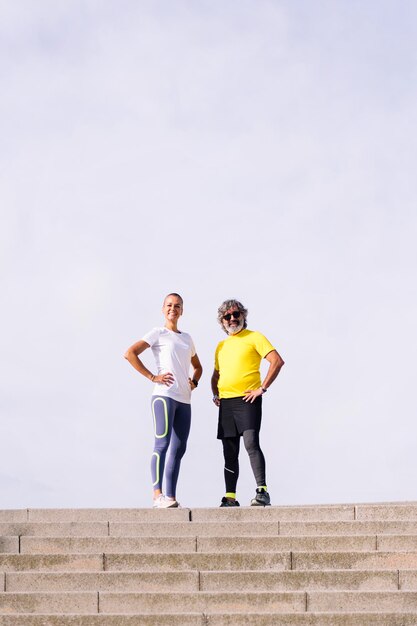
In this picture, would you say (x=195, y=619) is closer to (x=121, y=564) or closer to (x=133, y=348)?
(x=121, y=564)

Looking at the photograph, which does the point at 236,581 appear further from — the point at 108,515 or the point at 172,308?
the point at 172,308

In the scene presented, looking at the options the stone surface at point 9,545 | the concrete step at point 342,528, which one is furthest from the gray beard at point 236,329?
the stone surface at point 9,545

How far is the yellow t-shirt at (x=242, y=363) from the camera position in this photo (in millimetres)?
11336

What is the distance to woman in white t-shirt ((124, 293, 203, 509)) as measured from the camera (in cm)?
1114

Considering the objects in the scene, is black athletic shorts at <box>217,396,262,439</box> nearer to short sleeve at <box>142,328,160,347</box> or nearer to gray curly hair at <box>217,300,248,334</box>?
gray curly hair at <box>217,300,248,334</box>

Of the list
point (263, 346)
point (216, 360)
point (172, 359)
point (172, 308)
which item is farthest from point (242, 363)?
point (172, 308)

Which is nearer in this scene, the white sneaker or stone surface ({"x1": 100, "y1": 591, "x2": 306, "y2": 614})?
stone surface ({"x1": 100, "y1": 591, "x2": 306, "y2": 614})

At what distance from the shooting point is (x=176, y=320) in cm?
1142

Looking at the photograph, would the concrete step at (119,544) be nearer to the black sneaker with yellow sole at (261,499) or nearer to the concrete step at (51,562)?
the concrete step at (51,562)

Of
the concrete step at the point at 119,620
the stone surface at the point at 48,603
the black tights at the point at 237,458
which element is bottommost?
the concrete step at the point at 119,620

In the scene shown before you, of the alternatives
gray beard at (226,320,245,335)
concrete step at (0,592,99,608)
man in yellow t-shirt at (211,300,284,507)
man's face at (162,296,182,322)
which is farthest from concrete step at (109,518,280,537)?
man's face at (162,296,182,322)

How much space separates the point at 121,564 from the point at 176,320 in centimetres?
270

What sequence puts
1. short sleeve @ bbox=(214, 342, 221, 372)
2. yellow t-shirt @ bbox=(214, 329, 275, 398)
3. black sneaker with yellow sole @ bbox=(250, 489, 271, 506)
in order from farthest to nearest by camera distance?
1. short sleeve @ bbox=(214, 342, 221, 372)
2. yellow t-shirt @ bbox=(214, 329, 275, 398)
3. black sneaker with yellow sole @ bbox=(250, 489, 271, 506)

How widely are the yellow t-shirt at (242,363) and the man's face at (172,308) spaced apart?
606 millimetres
